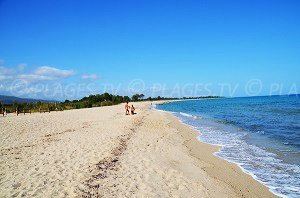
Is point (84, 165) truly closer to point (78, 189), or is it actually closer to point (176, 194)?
point (78, 189)

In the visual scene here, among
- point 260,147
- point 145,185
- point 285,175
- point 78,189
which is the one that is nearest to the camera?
point 78,189

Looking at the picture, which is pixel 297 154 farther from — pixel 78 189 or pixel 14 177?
pixel 14 177

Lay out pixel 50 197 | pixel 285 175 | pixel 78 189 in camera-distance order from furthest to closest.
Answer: pixel 285 175 < pixel 78 189 < pixel 50 197

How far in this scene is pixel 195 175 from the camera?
7.54 metres

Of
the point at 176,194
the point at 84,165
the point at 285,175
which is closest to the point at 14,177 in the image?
the point at 84,165

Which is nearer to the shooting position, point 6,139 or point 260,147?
point 260,147

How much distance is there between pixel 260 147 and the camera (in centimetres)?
1191

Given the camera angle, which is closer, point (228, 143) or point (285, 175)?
point (285, 175)

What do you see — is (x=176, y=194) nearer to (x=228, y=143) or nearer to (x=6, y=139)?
(x=228, y=143)

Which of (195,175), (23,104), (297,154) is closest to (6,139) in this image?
(195,175)

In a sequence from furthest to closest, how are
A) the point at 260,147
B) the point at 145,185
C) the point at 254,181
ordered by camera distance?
the point at 260,147, the point at 254,181, the point at 145,185

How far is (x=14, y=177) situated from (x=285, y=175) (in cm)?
790

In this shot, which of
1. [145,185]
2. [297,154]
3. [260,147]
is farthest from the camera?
[260,147]

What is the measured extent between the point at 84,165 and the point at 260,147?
27.7ft
